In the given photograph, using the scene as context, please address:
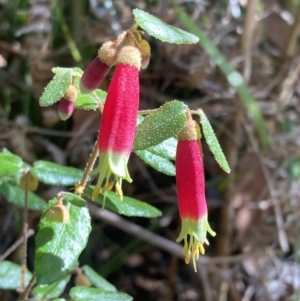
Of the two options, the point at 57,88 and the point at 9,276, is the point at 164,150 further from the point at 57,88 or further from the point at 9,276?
the point at 9,276

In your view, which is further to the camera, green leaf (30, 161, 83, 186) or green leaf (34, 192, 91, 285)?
green leaf (30, 161, 83, 186)

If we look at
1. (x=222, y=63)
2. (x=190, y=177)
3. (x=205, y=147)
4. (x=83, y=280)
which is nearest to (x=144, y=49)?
(x=190, y=177)

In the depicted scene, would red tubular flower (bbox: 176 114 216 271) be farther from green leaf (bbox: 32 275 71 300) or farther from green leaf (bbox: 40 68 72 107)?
green leaf (bbox: 32 275 71 300)

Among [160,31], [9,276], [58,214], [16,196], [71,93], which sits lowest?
[9,276]

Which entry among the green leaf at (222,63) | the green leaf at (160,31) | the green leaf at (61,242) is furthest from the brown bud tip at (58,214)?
the green leaf at (222,63)

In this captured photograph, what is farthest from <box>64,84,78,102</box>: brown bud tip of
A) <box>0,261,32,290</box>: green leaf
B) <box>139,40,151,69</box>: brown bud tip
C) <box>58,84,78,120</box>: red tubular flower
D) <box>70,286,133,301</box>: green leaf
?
<box>0,261,32,290</box>: green leaf
